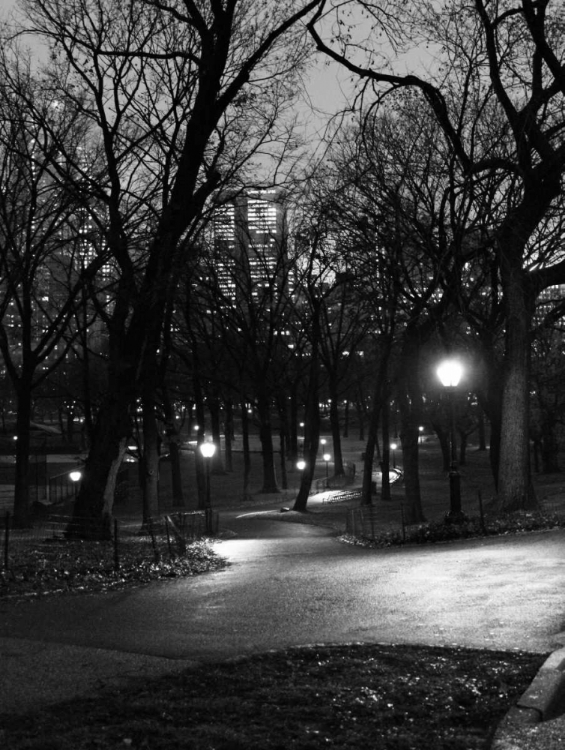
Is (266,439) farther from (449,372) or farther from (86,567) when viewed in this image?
(86,567)

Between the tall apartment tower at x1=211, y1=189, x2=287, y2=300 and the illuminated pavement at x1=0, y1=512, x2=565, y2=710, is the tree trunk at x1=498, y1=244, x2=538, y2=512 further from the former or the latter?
the tall apartment tower at x1=211, y1=189, x2=287, y2=300

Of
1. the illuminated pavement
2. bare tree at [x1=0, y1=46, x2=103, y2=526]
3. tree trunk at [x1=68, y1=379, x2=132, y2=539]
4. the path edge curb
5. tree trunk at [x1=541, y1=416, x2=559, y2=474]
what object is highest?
bare tree at [x1=0, y1=46, x2=103, y2=526]

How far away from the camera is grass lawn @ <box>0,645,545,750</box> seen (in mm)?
5750

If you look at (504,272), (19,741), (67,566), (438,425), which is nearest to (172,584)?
(67,566)

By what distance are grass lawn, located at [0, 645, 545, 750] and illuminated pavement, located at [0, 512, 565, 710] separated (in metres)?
0.56

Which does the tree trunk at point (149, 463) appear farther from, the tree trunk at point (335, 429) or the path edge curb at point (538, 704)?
the tree trunk at point (335, 429)

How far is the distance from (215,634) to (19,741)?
12.8ft

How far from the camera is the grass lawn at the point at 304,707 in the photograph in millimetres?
5750

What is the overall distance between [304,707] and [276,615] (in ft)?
13.3

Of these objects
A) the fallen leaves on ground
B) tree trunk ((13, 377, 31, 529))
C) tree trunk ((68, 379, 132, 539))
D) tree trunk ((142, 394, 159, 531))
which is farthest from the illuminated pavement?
tree trunk ((13, 377, 31, 529))

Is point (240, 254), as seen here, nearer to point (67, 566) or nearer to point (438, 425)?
point (438, 425)

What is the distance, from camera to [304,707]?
6.50 meters

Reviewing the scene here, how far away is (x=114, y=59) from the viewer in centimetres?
2358

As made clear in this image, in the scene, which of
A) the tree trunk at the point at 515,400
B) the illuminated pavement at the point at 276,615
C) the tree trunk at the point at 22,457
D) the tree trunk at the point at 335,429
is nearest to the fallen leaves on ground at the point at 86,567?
the illuminated pavement at the point at 276,615
